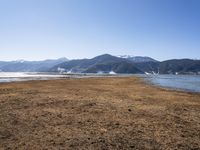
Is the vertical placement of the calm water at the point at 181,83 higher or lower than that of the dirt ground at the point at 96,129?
lower

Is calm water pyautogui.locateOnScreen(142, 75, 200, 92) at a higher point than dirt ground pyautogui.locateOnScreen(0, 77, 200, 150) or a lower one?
lower

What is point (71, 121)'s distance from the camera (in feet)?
48.0

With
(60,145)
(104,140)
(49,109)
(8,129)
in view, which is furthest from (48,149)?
(49,109)

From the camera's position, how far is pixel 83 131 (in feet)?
41.1

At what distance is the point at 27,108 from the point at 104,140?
9.58 m

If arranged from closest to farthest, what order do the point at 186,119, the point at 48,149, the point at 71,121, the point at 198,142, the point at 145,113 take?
the point at 48,149 < the point at 198,142 < the point at 71,121 < the point at 186,119 < the point at 145,113

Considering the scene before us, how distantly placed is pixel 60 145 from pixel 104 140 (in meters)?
1.93

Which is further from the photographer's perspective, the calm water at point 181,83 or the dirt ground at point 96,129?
the calm water at point 181,83

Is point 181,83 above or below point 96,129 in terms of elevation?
below

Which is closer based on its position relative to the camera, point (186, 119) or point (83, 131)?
point (83, 131)

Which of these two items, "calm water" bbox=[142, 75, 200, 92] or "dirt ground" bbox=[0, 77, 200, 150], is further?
"calm water" bbox=[142, 75, 200, 92]

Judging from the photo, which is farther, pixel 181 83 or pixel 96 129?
pixel 181 83

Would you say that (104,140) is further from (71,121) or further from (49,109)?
(49,109)

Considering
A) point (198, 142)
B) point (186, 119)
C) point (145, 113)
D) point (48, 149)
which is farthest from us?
point (145, 113)
